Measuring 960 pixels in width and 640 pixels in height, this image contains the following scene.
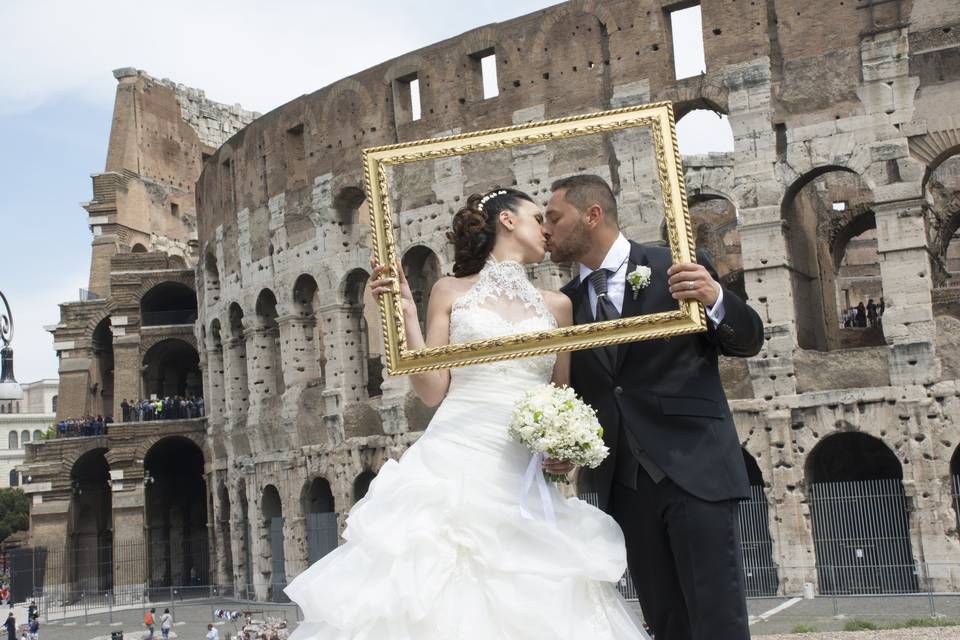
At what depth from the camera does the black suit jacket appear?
13.0 ft

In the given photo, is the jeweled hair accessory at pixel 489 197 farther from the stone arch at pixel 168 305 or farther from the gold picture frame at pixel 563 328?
the stone arch at pixel 168 305

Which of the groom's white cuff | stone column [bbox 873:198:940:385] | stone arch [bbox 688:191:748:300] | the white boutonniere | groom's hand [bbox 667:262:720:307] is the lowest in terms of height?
the groom's white cuff

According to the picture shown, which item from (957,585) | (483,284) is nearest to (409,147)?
(483,284)

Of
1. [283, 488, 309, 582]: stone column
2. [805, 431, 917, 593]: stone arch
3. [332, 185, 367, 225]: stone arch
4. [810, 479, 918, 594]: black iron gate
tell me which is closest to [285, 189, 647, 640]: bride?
[805, 431, 917, 593]: stone arch

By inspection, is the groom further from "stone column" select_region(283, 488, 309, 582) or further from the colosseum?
"stone column" select_region(283, 488, 309, 582)

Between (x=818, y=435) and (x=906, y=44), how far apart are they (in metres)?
6.09

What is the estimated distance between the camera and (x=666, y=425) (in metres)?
4.00

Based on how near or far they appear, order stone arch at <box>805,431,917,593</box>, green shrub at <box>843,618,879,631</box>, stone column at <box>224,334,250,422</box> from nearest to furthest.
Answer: green shrub at <box>843,618,879,631</box> → stone arch at <box>805,431,917,593</box> → stone column at <box>224,334,250,422</box>

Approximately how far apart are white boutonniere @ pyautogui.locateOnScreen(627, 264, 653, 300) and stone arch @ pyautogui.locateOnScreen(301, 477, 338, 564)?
56.4 feet

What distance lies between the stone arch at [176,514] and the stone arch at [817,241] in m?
17.7

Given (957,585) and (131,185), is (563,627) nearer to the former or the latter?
(957,585)

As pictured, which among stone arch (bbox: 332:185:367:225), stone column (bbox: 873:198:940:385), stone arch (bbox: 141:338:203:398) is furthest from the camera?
stone arch (bbox: 141:338:203:398)

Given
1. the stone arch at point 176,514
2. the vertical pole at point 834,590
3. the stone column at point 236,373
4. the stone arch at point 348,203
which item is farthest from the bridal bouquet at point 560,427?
the stone arch at point 176,514

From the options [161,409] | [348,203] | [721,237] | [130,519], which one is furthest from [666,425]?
[130,519]
